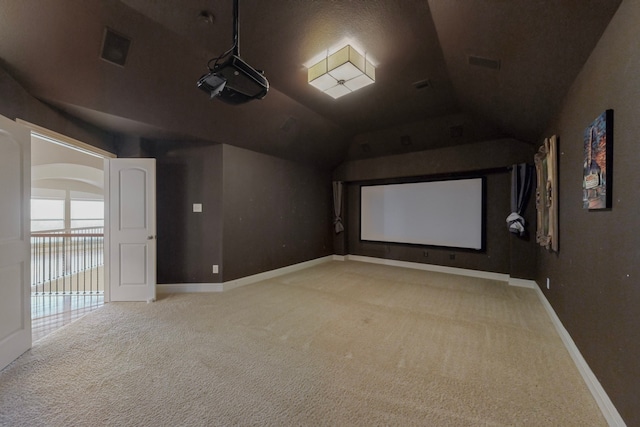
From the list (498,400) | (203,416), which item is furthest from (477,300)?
(203,416)

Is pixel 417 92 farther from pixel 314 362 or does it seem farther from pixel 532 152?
pixel 314 362

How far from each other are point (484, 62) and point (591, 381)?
281cm

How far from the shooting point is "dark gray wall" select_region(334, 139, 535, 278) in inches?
168

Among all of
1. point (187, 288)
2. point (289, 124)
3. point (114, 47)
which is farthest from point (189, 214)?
point (114, 47)

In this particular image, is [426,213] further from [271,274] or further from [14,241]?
[14,241]

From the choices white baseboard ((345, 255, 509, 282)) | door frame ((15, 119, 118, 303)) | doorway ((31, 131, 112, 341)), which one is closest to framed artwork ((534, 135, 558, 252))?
white baseboard ((345, 255, 509, 282))

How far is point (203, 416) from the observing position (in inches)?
60.5

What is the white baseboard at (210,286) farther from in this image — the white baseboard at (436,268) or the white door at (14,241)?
the white baseboard at (436,268)

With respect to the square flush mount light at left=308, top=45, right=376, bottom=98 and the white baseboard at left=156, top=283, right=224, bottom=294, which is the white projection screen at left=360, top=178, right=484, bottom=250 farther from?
the white baseboard at left=156, top=283, right=224, bottom=294

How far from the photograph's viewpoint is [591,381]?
5.77 ft

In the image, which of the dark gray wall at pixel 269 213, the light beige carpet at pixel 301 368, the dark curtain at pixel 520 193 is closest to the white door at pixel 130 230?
the light beige carpet at pixel 301 368

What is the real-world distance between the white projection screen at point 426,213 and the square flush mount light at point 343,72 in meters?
3.13

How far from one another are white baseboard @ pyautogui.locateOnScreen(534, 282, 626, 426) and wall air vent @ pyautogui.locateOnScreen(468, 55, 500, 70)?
105 inches

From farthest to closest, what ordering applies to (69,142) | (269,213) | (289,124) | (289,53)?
(269,213) → (289,124) → (69,142) → (289,53)
